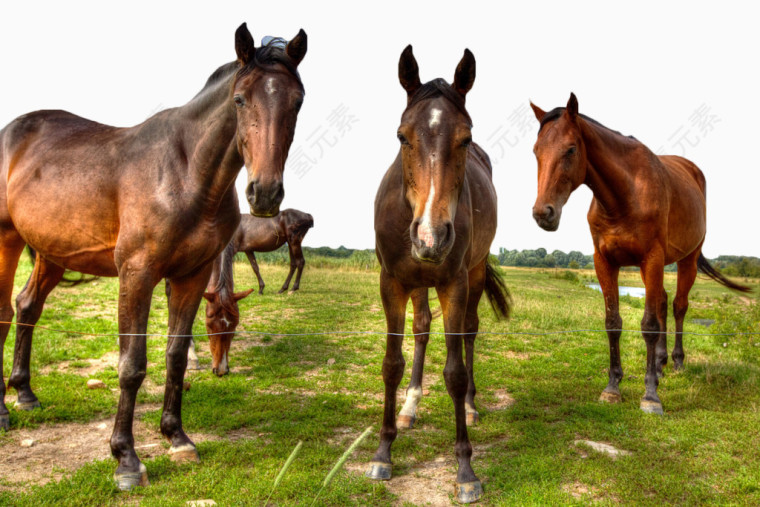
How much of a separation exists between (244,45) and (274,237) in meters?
12.8

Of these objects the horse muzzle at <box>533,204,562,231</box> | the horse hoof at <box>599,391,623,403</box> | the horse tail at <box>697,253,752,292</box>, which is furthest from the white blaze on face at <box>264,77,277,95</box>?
the horse tail at <box>697,253,752,292</box>

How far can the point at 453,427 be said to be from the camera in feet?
14.5

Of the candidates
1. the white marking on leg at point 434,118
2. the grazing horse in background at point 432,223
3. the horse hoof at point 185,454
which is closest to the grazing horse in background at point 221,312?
the horse hoof at point 185,454

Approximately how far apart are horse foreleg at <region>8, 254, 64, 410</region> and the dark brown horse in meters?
9.71

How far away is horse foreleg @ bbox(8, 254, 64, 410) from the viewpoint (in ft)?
15.3

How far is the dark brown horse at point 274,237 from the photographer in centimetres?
1531

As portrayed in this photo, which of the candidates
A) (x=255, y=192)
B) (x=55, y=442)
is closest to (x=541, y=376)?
(x=255, y=192)

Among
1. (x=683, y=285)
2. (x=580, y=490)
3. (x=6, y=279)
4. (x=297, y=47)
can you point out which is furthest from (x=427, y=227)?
(x=683, y=285)

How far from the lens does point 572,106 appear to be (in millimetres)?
4922

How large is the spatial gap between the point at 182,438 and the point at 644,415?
13.9ft

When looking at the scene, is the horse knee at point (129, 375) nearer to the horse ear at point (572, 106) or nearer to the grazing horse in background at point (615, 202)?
the grazing horse in background at point (615, 202)

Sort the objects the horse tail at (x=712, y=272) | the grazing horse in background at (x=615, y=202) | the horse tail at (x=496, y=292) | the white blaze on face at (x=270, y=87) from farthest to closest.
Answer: the horse tail at (x=712, y=272) < the horse tail at (x=496, y=292) < the grazing horse in background at (x=615, y=202) < the white blaze on face at (x=270, y=87)

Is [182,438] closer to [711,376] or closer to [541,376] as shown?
[541,376]

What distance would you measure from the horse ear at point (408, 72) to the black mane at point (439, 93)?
0.30ft
